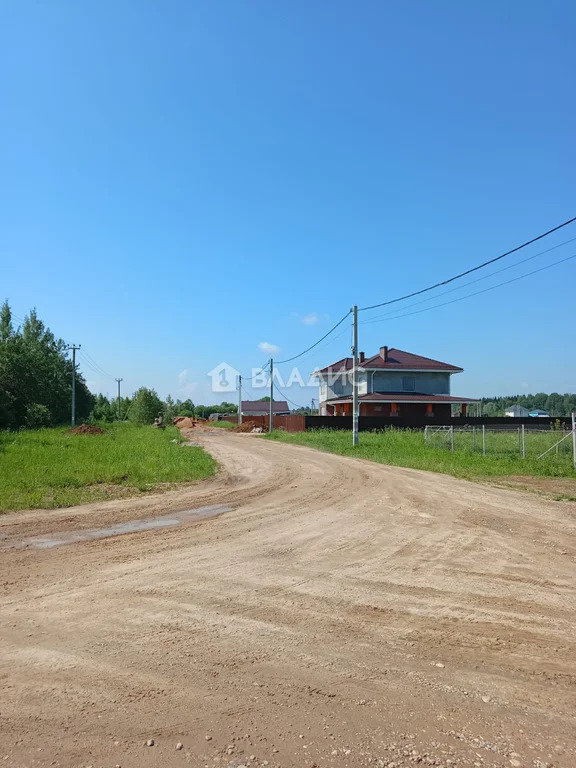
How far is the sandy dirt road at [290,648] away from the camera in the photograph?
10.2 feet

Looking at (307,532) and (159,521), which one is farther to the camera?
(159,521)

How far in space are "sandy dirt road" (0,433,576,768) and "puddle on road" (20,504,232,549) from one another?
0.81ft

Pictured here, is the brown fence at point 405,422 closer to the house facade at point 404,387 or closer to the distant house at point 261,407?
the house facade at point 404,387

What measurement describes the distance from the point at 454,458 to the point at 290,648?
18.2 m

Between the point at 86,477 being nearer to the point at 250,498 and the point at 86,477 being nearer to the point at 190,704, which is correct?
the point at 250,498

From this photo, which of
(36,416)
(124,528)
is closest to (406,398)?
(36,416)

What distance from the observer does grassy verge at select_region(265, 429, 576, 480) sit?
17469mm

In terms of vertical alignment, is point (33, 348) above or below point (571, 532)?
above

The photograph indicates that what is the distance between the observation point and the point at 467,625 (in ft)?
15.9

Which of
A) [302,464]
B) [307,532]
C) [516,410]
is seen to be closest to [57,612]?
[307,532]

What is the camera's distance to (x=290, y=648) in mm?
4340

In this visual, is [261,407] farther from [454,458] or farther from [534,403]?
[454,458]

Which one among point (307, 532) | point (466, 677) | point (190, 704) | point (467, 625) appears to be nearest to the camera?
point (190, 704)

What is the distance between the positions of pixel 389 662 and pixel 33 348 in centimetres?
6333
